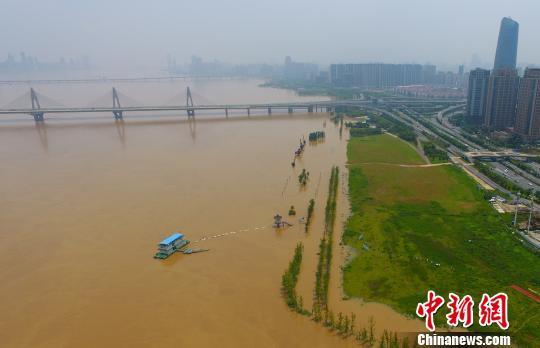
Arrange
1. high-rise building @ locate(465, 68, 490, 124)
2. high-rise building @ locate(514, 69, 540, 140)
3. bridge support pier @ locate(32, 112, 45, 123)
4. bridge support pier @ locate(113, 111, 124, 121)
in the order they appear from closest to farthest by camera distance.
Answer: high-rise building @ locate(514, 69, 540, 140) < high-rise building @ locate(465, 68, 490, 124) < bridge support pier @ locate(32, 112, 45, 123) < bridge support pier @ locate(113, 111, 124, 121)

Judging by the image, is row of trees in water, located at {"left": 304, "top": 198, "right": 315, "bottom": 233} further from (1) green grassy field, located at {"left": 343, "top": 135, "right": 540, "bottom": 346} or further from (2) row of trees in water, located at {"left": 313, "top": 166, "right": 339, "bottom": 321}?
(1) green grassy field, located at {"left": 343, "top": 135, "right": 540, "bottom": 346}

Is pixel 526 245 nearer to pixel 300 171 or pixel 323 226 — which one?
pixel 323 226

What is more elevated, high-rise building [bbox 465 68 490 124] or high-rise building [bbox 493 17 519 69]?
high-rise building [bbox 493 17 519 69]

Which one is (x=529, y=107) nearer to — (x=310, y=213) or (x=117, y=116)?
(x=310, y=213)

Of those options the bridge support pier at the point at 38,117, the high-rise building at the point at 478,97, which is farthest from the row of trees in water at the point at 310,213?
the bridge support pier at the point at 38,117

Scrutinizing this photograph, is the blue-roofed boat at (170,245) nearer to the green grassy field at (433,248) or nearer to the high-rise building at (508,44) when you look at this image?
the green grassy field at (433,248)

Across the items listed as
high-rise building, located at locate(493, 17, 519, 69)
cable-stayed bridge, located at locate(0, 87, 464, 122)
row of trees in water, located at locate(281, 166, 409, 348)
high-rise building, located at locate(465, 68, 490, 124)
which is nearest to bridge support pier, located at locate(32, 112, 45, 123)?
cable-stayed bridge, located at locate(0, 87, 464, 122)

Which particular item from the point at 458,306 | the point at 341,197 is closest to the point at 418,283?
the point at 458,306
